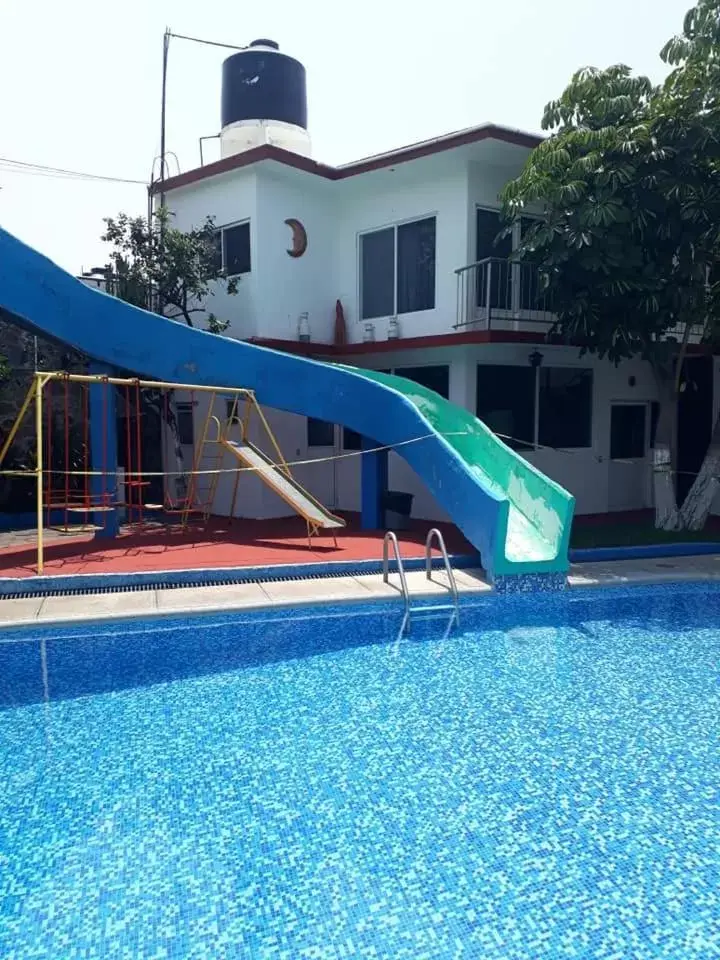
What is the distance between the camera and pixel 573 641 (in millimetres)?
8281

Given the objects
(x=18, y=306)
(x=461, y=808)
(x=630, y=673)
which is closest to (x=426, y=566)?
(x=630, y=673)

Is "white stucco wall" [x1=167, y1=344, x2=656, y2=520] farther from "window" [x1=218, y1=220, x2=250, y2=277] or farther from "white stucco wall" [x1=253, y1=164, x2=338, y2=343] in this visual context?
"window" [x1=218, y1=220, x2=250, y2=277]

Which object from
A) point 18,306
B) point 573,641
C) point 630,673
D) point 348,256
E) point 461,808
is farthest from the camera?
point 348,256

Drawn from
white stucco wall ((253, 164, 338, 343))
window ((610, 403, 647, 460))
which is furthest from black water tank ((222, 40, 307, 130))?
window ((610, 403, 647, 460))

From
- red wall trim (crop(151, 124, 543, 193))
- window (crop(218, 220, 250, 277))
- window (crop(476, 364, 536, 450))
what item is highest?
red wall trim (crop(151, 124, 543, 193))

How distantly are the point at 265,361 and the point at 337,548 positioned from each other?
3483mm

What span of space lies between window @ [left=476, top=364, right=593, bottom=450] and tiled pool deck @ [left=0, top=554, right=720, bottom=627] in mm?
4052

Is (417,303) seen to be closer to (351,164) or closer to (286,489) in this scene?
(351,164)

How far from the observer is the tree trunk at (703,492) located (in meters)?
13.2

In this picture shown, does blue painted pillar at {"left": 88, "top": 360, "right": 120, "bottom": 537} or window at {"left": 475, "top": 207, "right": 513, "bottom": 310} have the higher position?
window at {"left": 475, "top": 207, "right": 513, "bottom": 310}

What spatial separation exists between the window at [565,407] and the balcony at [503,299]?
1.29m

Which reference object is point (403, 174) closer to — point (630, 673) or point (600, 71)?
point (600, 71)

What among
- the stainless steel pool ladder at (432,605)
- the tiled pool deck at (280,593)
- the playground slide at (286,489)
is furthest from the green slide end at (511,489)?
the playground slide at (286,489)

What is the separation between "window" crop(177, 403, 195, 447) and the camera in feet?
53.0
